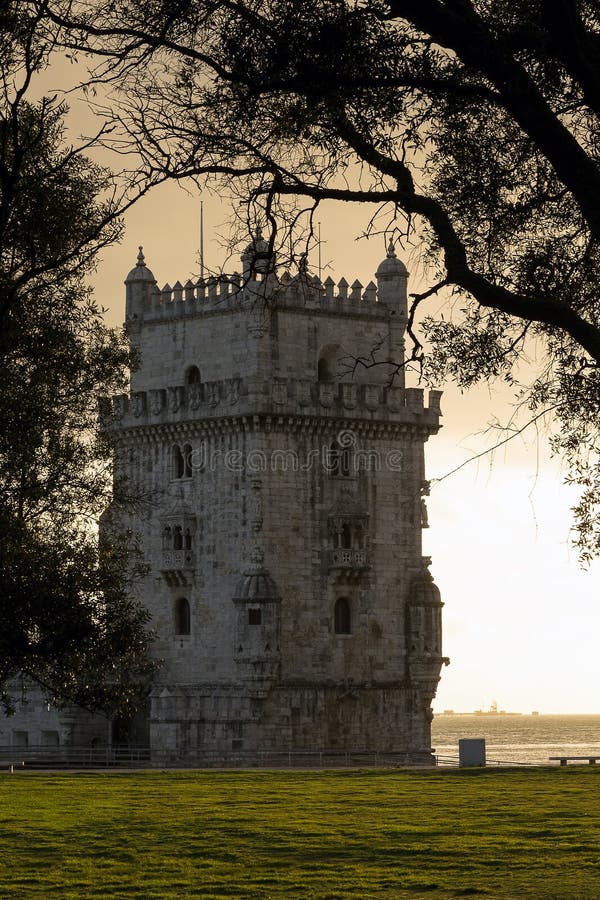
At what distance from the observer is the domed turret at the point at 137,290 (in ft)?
262

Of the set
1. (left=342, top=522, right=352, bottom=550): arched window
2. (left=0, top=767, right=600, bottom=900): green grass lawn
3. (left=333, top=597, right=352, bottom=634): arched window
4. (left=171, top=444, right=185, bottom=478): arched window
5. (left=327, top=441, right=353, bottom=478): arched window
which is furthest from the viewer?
(left=171, top=444, right=185, bottom=478): arched window

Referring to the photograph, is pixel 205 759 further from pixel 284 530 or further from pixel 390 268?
pixel 390 268

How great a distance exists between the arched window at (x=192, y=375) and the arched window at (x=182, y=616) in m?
8.84

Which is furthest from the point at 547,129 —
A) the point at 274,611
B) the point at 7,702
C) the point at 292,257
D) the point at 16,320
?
the point at 274,611

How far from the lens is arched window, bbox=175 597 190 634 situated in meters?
75.1

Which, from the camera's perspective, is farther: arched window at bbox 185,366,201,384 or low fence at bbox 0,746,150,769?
arched window at bbox 185,366,201,384

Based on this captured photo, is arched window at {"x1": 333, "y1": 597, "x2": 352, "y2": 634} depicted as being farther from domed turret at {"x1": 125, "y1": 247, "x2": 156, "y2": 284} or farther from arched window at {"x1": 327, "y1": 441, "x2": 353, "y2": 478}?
domed turret at {"x1": 125, "y1": 247, "x2": 156, "y2": 284}

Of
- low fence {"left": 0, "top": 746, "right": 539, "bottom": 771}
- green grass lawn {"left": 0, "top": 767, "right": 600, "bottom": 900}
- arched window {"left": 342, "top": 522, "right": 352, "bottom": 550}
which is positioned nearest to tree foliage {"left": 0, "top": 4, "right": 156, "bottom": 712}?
green grass lawn {"left": 0, "top": 767, "right": 600, "bottom": 900}

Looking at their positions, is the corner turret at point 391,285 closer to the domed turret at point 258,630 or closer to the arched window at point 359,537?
the arched window at point 359,537

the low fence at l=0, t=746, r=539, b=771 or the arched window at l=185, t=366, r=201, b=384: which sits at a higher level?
the arched window at l=185, t=366, r=201, b=384

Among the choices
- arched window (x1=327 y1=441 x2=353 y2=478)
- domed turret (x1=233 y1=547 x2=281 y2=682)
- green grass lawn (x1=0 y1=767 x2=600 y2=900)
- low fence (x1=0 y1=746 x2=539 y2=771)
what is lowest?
green grass lawn (x1=0 y1=767 x2=600 y2=900)

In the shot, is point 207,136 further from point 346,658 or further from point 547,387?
point 346,658

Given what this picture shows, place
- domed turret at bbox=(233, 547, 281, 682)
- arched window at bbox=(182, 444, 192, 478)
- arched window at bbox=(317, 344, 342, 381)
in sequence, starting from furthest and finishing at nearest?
arched window at bbox=(317, 344, 342, 381) < arched window at bbox=(182, 444, 192, 478) < domed turret at bbox=(233, 547, 281, 682)

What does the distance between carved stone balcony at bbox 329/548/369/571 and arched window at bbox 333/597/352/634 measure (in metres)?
1.49
